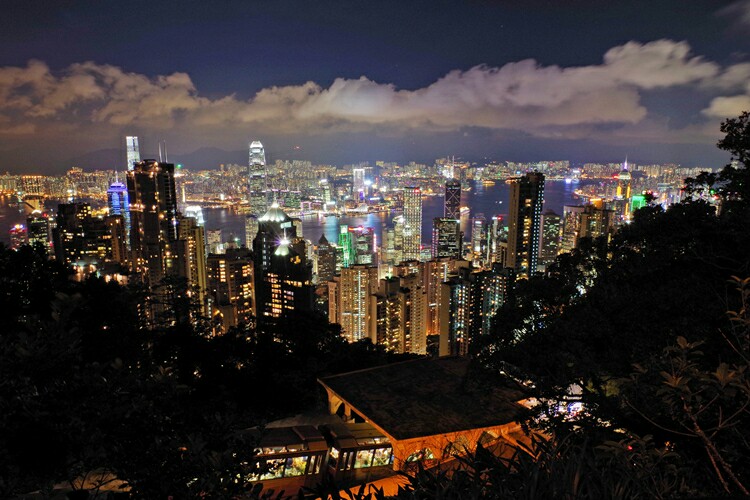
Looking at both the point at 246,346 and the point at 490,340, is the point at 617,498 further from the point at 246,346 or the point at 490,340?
the point at 246,346

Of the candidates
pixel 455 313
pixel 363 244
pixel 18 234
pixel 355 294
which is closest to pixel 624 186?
pixel 363 244

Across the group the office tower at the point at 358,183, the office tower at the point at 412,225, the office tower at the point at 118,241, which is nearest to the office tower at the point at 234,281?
the office tower at the point at 118,241

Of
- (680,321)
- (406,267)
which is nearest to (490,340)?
(680,321)

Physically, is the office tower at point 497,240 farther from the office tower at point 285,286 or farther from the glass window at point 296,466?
the glass window at point 296,466

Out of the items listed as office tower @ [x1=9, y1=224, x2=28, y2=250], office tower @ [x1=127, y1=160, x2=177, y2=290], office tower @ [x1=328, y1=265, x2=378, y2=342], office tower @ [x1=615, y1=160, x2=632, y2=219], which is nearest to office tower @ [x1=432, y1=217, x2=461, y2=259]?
office tower @ [x1=615, y1=160, x2=632, y2=219]

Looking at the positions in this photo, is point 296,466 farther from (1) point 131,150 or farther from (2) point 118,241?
(1) point 131,150

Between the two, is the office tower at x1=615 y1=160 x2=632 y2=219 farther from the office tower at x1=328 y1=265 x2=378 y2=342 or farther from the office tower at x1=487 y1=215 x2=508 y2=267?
the office tower at x1=328 y1=265 x2=378 y2=342
